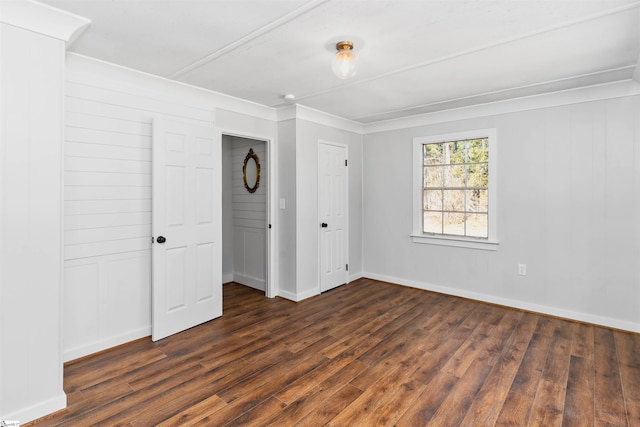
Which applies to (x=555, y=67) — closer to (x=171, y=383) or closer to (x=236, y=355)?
(x=236, y=355)

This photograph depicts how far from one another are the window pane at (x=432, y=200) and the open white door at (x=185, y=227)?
9.20 feet

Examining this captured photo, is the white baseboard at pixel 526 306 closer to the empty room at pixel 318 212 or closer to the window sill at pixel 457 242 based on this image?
the empty room at pixel 318 212

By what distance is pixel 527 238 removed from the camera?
3.92 m

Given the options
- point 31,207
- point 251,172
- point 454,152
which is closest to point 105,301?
point 31,207

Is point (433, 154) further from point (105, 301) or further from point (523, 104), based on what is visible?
point (105, 301)

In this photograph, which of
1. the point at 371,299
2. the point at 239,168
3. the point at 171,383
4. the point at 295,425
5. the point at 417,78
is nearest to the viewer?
the point at 295,425

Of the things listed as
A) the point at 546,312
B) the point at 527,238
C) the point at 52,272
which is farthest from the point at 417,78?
the point at 52,272

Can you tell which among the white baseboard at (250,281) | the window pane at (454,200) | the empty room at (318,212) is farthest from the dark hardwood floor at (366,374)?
the window pane at (454,200)

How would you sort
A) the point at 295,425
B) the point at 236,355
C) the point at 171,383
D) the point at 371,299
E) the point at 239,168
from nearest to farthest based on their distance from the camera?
the point at 295,425
the point at 171,383
the point at 236,355
the point at 371,299
the point at 239,168

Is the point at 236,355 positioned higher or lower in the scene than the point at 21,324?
lower

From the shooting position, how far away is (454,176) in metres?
4.47

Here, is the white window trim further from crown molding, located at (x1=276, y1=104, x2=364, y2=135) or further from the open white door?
the open white door

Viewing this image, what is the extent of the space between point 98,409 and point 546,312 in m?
4.28

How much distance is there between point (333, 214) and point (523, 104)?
2662 mm
